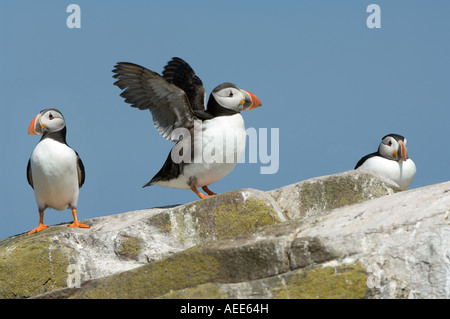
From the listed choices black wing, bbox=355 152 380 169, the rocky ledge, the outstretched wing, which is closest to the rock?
the outstretched wing

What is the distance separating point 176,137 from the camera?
390 inches

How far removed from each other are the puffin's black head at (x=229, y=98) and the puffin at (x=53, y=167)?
2.09 m

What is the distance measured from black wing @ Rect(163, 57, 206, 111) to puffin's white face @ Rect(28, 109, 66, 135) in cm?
273

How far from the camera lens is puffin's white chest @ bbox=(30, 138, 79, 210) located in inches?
356

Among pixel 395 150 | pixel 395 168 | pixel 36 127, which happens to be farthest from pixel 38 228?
pixel 395 150

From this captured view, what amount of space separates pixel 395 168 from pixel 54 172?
760 centimetres

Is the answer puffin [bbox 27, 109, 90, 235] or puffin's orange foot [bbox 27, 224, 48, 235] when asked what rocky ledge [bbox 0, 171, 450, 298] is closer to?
puffin's orange foot [bbox 27, 224, 48, 235]

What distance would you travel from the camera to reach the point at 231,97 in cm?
984

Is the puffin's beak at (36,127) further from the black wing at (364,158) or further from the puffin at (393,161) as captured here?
the black wing at (364,158)

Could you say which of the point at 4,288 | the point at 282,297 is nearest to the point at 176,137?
the point at 4,288

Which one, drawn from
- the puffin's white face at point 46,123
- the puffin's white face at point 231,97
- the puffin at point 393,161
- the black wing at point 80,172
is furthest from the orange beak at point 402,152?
the puffin's white face at point 46,123

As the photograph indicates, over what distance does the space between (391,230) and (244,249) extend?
113 cm
